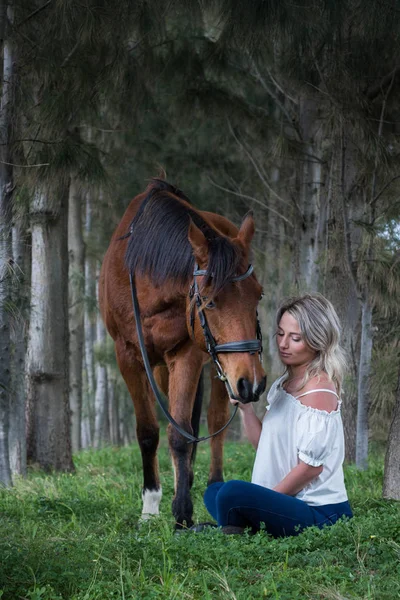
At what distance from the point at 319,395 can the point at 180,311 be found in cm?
159

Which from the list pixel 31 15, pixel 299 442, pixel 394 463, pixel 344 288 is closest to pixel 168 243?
pixel 299 442

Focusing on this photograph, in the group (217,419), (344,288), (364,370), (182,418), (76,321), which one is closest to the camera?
(182,418)

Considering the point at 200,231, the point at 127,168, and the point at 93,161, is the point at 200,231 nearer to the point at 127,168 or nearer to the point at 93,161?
the point at 93,161

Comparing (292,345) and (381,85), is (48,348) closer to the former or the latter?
(381,85)

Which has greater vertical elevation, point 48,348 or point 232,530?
point 48,348

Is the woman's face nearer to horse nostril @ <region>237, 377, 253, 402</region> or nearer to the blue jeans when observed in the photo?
horse nostril @ <region>237, 377, 253, 402</region>

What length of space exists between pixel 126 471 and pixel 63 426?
89 centimetres

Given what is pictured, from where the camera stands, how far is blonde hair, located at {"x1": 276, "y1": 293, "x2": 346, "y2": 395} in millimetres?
3932

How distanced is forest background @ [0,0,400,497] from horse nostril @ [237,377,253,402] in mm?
1574

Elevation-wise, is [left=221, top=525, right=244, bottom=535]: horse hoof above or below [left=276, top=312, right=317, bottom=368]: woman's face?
below

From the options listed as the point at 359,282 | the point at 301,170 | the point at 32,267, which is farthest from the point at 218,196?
the point at 359,282

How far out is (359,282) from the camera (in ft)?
23.6

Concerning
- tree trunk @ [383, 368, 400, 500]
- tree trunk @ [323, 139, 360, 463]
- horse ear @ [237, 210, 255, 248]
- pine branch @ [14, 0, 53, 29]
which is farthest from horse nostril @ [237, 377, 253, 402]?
tree trunk @ [323, 139, 360, 463]

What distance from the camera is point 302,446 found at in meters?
3.73
